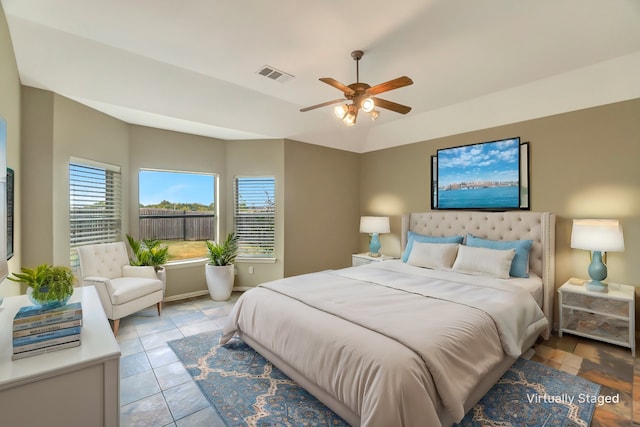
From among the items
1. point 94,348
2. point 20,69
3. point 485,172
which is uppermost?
point 20,69

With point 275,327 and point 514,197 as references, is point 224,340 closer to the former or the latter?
point 275,327

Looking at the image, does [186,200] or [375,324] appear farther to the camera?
[186,200]

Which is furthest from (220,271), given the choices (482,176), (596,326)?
(596,326)

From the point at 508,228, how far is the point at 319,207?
2.88 meters

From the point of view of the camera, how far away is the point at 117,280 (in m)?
3.66

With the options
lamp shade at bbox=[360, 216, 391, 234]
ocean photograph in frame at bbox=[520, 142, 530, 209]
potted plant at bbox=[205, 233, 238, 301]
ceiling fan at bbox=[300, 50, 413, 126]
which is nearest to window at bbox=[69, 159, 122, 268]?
potted plant at bbox=[205, 233, 238, 301]

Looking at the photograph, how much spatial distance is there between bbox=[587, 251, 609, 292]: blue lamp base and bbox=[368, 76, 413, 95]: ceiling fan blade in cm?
272

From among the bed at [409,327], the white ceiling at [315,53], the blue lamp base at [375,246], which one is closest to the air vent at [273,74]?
the white ceiling at [315,53]

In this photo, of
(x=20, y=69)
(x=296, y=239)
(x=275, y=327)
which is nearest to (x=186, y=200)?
(x=296, y=239)

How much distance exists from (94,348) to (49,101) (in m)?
3.03

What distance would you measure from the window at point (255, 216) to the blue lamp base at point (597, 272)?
13.4ft

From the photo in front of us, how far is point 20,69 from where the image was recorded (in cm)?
271

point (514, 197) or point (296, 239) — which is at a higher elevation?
point (514, 197)

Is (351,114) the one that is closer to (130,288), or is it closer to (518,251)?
(518,251)
